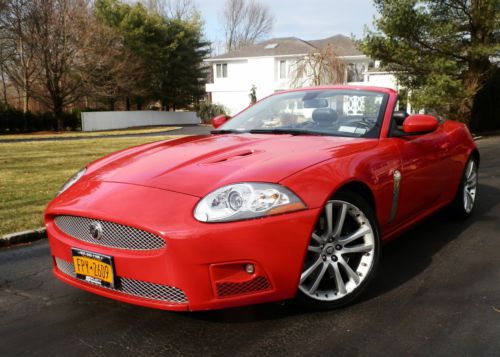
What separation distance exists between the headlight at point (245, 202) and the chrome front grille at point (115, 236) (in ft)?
0.91

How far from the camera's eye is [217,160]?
9.07 feet

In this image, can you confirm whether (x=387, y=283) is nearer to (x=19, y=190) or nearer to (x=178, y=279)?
(x=178, y=279)

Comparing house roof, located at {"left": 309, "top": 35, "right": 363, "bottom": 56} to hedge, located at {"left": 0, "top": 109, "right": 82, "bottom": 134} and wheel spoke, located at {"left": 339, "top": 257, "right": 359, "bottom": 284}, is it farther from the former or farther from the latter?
wheel spoke, located at {"left": 339, "top": 257, "right": 359, "bottom": 284}

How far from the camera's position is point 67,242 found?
2.56m

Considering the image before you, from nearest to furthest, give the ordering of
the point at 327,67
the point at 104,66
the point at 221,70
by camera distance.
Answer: the point at 327,67, the point at 104,66, the point at 221,70

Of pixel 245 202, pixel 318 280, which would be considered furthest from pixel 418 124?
pixel 245 202

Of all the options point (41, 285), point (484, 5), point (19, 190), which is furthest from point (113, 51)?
point (41, 285)

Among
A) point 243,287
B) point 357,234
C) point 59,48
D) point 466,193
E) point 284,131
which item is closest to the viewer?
point 243,287

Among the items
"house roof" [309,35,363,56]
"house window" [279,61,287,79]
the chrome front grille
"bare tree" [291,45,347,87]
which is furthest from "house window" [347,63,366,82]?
the chrome front grille

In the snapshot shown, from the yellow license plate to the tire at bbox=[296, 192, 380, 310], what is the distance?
1.04 meters

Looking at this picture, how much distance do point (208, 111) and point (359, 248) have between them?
3866cm

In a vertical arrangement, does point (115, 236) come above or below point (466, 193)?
above

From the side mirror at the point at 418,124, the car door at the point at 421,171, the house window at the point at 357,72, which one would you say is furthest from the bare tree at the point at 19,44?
the side mirror at the point at 418,124

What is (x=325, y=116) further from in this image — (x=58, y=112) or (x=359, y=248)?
(x=58, y=112)
